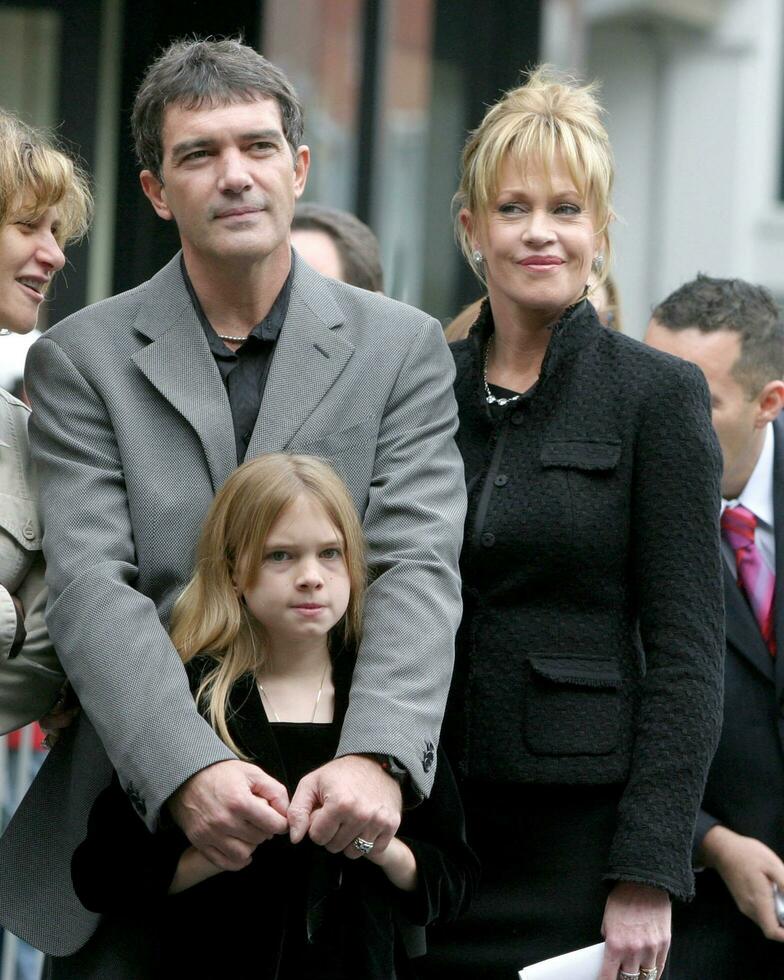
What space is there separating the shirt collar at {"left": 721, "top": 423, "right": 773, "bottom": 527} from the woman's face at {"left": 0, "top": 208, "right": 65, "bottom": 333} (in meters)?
1.66

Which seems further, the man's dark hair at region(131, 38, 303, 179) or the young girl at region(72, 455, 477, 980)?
the man's dark hair at region(131, 38, 303, 179)

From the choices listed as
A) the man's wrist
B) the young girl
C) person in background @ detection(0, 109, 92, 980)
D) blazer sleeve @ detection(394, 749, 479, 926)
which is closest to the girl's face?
the young girl

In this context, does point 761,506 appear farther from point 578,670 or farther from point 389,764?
point 389,764

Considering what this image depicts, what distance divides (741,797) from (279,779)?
1325mm

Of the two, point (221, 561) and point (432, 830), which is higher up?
point (221, 561)

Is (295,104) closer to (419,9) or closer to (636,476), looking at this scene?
(636,476)

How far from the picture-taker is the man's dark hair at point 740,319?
14.0 ft

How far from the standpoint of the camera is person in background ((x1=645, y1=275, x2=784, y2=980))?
3.90 meters

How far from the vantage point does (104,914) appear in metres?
3.34

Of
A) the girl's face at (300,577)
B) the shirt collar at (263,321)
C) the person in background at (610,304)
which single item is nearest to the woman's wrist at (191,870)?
the girl's face at (300,577)

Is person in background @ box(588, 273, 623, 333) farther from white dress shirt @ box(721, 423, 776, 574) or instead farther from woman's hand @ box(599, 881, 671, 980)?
woman's hand @ box(599, 881, 671, 980)

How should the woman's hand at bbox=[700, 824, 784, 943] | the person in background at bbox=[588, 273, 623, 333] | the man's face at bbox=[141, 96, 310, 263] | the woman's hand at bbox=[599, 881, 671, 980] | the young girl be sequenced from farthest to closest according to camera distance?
the person in background at bbox=[588, 273, 623, 333], the woman's hand at bbox=[700, 824, 784, 943], the man's face at bbox=[141, 96, 310, 263], the woman's hand at bbox=[599, 881, 671, 980], the young girl

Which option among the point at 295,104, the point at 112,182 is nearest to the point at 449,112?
the point at 112,182

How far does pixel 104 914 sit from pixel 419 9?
268 inches
